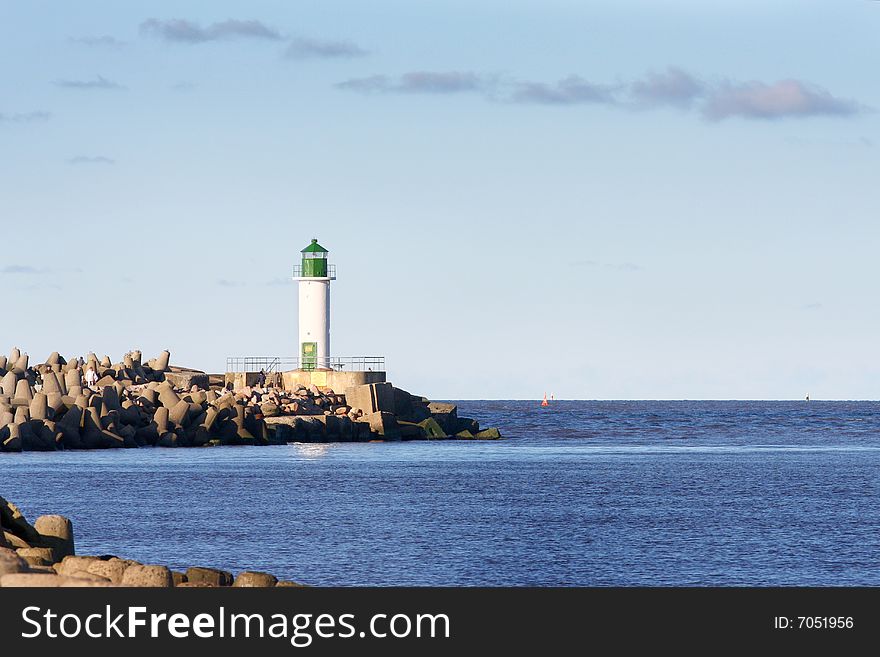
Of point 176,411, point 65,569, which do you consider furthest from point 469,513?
point 176,411

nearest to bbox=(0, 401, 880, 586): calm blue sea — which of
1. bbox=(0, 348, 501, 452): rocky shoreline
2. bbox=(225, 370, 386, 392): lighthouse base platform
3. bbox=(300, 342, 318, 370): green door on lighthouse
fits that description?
bbox=(0, 348, 501, 452): rocky shoreline

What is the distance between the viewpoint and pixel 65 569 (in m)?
14.4

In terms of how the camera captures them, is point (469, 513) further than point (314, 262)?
No

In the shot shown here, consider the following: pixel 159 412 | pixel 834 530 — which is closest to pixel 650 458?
pixel 159 412

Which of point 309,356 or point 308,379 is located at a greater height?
point 309,356

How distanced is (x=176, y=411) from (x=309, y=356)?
9.55 m

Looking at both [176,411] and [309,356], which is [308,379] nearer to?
[309,356]

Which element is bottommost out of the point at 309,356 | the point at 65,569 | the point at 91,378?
the point at 65,569

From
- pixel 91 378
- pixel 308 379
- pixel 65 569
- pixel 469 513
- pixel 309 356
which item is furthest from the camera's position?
pixel 309 356

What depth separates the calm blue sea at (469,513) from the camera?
20172mm

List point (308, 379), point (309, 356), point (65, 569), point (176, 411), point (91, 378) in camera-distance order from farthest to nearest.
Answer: point (309, 356)
point (308, 379)
point (91, 378)
point (176, 411)
point (65, 569)
